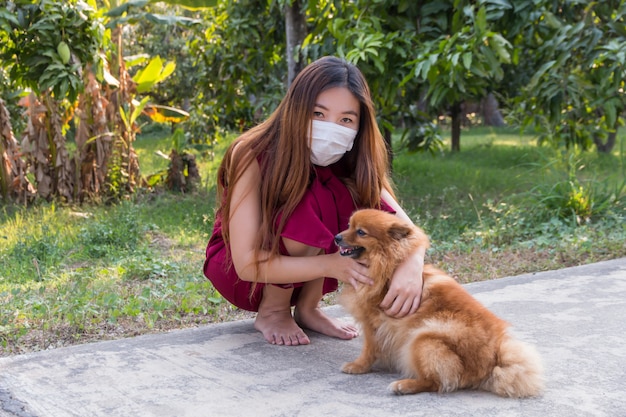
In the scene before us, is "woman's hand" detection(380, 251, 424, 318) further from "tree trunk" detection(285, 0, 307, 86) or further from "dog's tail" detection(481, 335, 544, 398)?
"tree trunk" detection(285, 0, 307, 86)

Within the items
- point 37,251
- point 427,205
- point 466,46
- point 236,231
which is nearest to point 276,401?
point 236,231

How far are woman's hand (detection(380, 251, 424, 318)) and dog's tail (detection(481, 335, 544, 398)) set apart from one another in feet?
1.17

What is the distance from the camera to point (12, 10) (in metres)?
6.24

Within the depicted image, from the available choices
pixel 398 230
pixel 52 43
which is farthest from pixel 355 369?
pixel 52 43

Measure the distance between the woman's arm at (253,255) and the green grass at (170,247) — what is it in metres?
0.85

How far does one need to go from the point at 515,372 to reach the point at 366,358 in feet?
1.88

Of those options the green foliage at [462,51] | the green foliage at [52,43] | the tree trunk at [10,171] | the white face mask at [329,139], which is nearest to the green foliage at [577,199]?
the green foliage at [462,51]

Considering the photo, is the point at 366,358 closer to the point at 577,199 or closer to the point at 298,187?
the point at 298,187

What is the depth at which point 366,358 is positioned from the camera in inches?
108

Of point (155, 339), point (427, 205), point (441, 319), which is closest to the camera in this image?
point (441, 319)

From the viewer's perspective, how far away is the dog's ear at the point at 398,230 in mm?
2658

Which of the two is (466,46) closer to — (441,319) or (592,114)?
(592,114)

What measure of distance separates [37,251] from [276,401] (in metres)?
3.38

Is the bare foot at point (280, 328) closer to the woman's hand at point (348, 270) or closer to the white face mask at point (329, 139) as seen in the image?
the woman's hand at point (348, 270)
